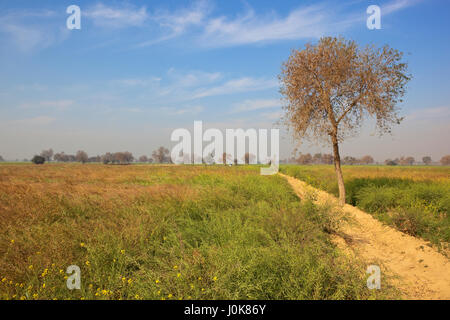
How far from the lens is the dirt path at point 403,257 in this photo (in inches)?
178

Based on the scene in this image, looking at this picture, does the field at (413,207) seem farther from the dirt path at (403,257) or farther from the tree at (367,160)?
the tree at (367,160)

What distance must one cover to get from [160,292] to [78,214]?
478cm

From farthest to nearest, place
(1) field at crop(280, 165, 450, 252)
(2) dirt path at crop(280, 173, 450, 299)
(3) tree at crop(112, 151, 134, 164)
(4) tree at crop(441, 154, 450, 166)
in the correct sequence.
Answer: (3) tree at crop(112, 151, 134, 164) → (4) tree at crop(441, 154, 450, 166) → (1) field at crop(280, 165, 450, 252) → (2) dirt path at crop(280, 173, 450, 299)

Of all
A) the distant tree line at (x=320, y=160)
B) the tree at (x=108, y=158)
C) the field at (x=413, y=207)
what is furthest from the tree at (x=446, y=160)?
the tree at (x=108, y=158)

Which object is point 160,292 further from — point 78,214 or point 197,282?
Result: point 78,214

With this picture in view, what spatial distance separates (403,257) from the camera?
20.1 feet

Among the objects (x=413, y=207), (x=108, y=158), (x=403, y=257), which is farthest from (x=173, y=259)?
(x=108, y=158)

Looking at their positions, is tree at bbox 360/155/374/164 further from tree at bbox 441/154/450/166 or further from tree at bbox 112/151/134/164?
tree at bbox 112/151/134/164

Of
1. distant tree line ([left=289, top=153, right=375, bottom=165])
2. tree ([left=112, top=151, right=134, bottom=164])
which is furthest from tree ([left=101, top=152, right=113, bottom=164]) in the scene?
distant tree line ([left=289, top=153, right=375, bottom=165])

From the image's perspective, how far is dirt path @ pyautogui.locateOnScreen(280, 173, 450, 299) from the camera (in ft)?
14.8

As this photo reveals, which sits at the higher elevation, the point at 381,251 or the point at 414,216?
the point at 414,216

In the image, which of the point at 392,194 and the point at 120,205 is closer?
the point at 120,205

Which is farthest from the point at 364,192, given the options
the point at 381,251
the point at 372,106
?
the point at 381,251
